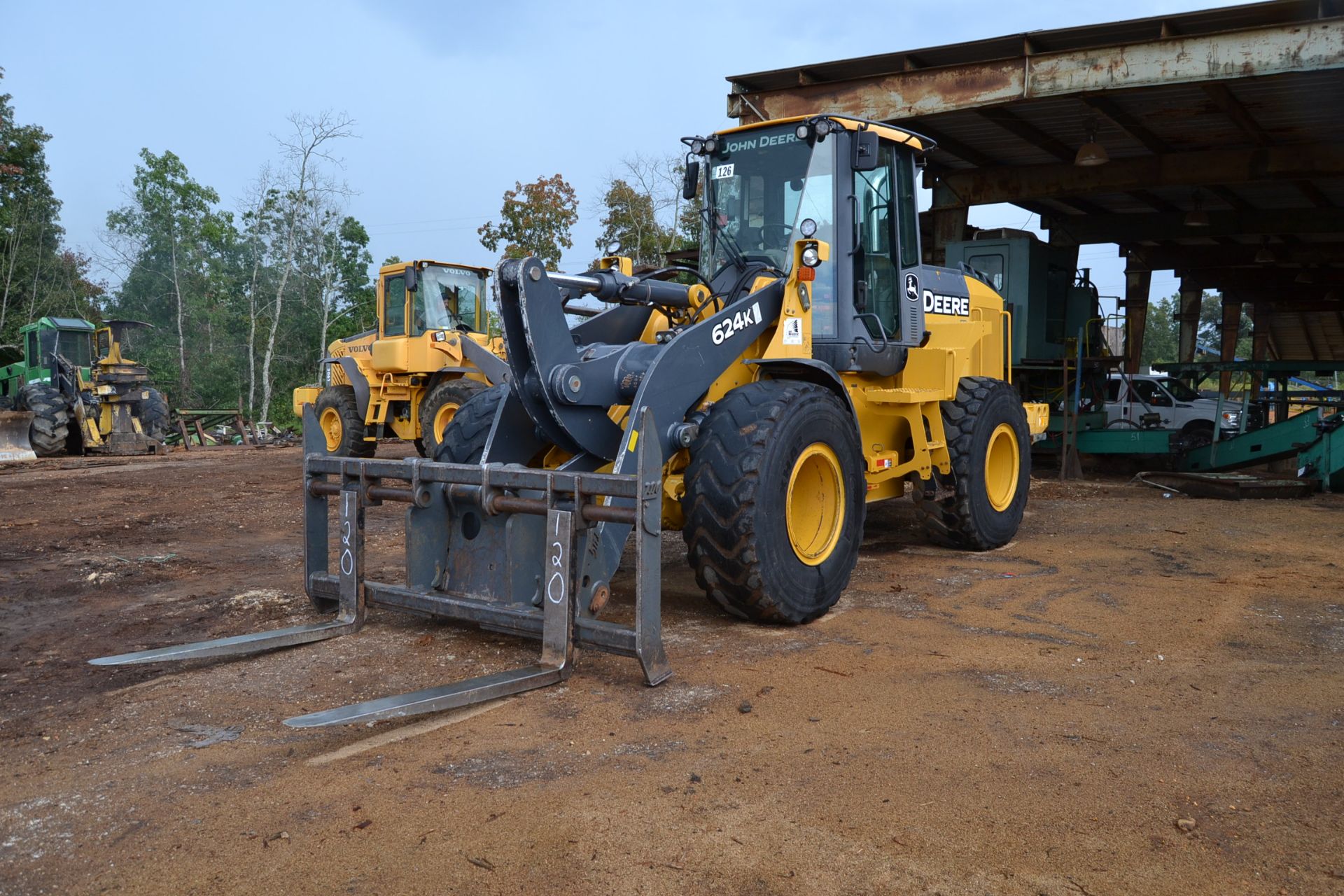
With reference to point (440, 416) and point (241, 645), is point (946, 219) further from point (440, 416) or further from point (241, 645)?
point (241, 645)

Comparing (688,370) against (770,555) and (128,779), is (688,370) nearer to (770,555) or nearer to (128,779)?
(770,555)

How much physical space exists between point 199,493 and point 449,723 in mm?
10041

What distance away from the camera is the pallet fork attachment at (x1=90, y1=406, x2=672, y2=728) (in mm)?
4371

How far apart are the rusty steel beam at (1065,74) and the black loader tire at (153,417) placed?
15.1 meters

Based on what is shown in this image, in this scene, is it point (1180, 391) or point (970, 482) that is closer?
point (970, 482)

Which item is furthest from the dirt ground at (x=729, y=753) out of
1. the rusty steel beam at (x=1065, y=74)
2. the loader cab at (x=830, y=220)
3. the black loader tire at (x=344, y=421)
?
the black loader tire at (x=344, y=421)

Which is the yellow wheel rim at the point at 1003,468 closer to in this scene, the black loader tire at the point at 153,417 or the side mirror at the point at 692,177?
the side mirror at the point at 692,177

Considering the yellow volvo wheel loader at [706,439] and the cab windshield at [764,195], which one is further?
the cab windshield at [764,195]

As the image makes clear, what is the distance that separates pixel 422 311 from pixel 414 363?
2.71 ft

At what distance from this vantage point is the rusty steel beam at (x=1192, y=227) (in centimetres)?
1706

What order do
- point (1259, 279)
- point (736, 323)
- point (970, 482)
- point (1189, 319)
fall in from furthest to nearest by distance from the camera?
point (1189, 319)
point (1259, 279)
point (970, 482)
point (736, 323)

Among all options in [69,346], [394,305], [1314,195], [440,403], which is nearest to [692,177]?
[440,403]

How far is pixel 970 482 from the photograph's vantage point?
7.47m

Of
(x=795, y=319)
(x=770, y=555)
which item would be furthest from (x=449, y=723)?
(x=795, y=319)
